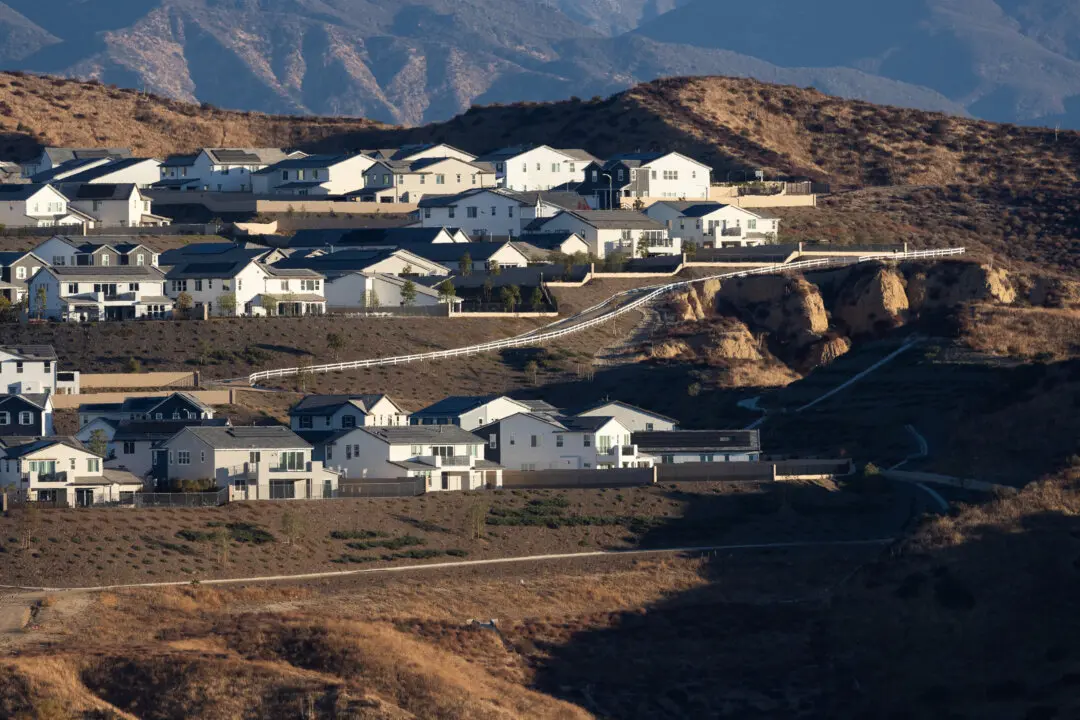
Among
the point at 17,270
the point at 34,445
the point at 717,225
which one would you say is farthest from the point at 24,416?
the point at 717,225

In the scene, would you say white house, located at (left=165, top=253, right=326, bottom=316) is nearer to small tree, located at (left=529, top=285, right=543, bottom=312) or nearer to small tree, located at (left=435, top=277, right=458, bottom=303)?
small tree, located at (left=435, top=277, right=458, bottom=303)

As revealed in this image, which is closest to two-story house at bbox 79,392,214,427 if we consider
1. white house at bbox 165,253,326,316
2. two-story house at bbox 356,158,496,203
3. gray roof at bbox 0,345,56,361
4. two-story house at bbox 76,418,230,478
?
two-story house at bbox 76,418,230,478

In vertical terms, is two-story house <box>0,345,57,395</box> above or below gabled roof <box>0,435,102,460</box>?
above

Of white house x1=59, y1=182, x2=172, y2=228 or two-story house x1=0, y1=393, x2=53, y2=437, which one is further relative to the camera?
white house x1=59, y1=182, x2=172, y2=228

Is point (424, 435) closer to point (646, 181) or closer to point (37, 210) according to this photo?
point (37, 210)

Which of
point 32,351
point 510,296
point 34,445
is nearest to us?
point 34,445
